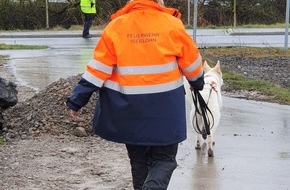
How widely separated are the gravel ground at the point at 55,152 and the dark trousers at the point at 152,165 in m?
0.92

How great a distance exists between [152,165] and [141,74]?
68 centimetres

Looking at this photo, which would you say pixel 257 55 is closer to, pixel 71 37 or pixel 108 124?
pixel 71 37

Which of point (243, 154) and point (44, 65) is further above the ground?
point (243, 154)

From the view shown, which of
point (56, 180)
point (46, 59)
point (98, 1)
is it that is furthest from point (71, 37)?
point (56, 180)

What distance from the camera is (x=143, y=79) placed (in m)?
4.50

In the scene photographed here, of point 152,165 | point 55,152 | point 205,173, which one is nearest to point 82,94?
point 152,165

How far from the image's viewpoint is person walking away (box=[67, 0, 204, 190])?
4504mm

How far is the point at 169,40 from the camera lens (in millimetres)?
4512

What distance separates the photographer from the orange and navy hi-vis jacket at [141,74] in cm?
450

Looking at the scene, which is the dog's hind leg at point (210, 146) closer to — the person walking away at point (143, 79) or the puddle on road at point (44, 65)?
the person walking away at point (143, 79)

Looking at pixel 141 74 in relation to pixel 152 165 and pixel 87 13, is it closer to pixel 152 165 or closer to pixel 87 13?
pixel 152 165

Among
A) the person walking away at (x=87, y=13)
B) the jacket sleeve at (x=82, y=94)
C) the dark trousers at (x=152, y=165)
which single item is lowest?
the person walking away at (x=87, y=13)

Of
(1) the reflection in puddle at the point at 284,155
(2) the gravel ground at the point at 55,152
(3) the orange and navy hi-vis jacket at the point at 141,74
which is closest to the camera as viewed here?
(3) the orange and navy hi-vis jacket at the point at 141,74

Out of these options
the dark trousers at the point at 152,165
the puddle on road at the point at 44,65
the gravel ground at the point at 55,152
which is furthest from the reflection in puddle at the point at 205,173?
the puddle on road at the point at 44,65
